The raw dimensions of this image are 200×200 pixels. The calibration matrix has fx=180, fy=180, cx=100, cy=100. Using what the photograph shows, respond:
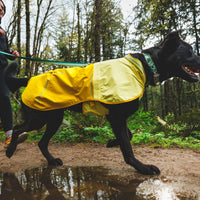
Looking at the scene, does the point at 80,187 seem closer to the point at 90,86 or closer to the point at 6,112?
the point at 90,86

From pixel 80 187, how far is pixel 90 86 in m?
1.09

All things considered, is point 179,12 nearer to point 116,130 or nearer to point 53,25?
point 116,130

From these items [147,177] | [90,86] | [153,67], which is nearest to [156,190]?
[147,177]

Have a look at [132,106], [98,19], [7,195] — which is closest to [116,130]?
[132,106]

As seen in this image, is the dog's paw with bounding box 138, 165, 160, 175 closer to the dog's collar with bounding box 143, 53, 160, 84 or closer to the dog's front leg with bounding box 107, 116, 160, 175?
the dog's front leg with bounding box 107, 116, 160, 175

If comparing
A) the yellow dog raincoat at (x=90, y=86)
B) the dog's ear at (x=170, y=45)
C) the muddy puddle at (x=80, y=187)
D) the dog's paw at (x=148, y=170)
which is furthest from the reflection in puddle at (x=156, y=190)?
the dog's ear at (x=170, y=45)

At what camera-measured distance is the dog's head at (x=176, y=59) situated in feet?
7.65

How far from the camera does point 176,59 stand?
2.33 meters

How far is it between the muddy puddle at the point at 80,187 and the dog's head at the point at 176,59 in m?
1.36

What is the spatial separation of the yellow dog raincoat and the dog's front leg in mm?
214

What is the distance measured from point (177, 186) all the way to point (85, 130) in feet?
Answer: 10.3

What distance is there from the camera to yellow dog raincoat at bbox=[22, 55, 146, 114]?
202 centimetres

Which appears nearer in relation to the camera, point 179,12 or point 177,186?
point 177,186

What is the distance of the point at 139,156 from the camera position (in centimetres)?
282
